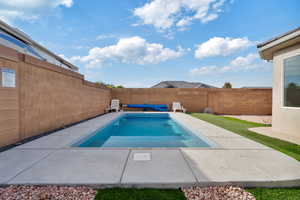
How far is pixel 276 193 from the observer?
1797mm

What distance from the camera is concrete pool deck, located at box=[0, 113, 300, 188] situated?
194 cm

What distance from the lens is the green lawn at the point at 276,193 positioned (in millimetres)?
1710

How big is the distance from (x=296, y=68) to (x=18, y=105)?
793 centimetres

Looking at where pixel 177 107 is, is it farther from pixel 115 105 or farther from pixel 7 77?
pixel 7 77

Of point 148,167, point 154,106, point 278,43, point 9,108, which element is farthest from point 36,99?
point 154,106

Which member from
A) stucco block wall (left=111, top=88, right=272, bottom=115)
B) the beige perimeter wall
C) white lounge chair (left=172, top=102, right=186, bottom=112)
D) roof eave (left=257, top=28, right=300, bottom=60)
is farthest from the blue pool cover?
roof eave (left=257, top=28, right=300, bottom=60)

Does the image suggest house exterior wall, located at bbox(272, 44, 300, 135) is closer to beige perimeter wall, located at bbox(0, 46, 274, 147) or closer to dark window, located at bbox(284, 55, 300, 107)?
dark window, located at bbox(284, 55, 300, 107)

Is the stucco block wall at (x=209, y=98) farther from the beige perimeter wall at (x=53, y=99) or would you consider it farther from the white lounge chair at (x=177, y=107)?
the white lounge chair at (x=177, y=107)

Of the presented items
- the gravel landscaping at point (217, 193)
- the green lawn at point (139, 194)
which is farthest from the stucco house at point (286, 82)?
the green lawn at point (139, 194)

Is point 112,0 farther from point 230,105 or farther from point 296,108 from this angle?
Answer: point 230,105

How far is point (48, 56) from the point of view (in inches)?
310

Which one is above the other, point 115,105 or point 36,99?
point 36,99

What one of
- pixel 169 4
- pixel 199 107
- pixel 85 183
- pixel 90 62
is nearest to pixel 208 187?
pixel 85 183

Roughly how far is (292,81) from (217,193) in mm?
4817
